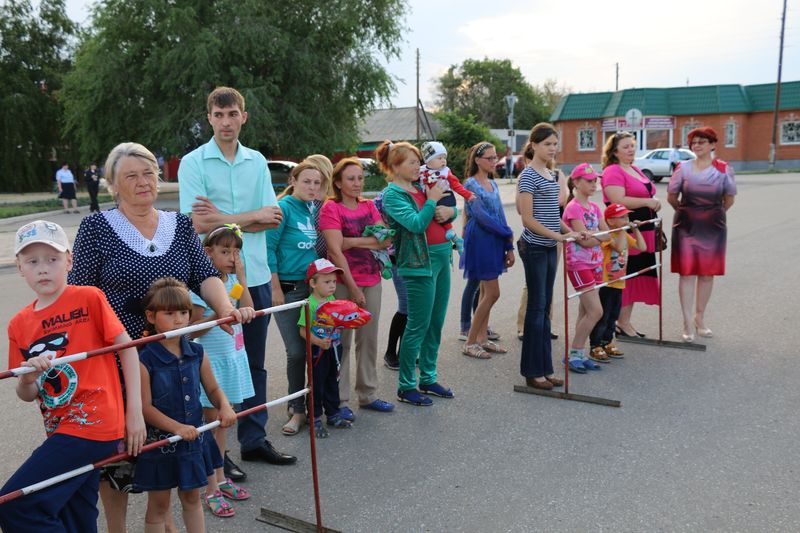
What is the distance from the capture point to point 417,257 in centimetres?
530

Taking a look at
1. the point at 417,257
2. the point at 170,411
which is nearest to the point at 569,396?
the point at 417,257

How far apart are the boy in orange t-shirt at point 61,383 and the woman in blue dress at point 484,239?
4.20 m

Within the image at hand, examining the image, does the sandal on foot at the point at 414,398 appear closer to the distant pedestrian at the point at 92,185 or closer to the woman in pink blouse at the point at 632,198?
the woman in pink blouse at the point at 632,198

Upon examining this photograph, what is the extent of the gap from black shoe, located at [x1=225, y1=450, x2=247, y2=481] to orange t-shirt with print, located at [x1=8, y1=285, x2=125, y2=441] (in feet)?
4.97

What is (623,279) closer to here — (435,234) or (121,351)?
(435,234)

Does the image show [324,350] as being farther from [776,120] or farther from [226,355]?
[776,120]

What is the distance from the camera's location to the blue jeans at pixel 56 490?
8.34 ft

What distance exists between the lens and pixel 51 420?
269 centimetres

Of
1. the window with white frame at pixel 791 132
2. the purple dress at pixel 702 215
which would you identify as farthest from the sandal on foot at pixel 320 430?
the window with white frame at pixel 791 132

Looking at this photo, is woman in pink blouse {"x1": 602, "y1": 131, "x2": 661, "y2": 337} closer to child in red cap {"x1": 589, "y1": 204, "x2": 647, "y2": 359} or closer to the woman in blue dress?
child in red cap {"x1": 589, "y1": 204, "x2": 647, "y2": 359}

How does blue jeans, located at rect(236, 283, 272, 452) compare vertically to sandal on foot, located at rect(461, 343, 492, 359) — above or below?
above

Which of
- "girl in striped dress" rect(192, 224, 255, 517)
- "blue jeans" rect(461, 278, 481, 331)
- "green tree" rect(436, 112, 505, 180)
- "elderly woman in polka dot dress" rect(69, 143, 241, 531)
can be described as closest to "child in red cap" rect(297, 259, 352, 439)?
"girl in striped dress" rect(192, 224, 255, 517)

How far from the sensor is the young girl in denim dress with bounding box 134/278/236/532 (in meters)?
3.05

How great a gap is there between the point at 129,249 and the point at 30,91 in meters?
39.5
